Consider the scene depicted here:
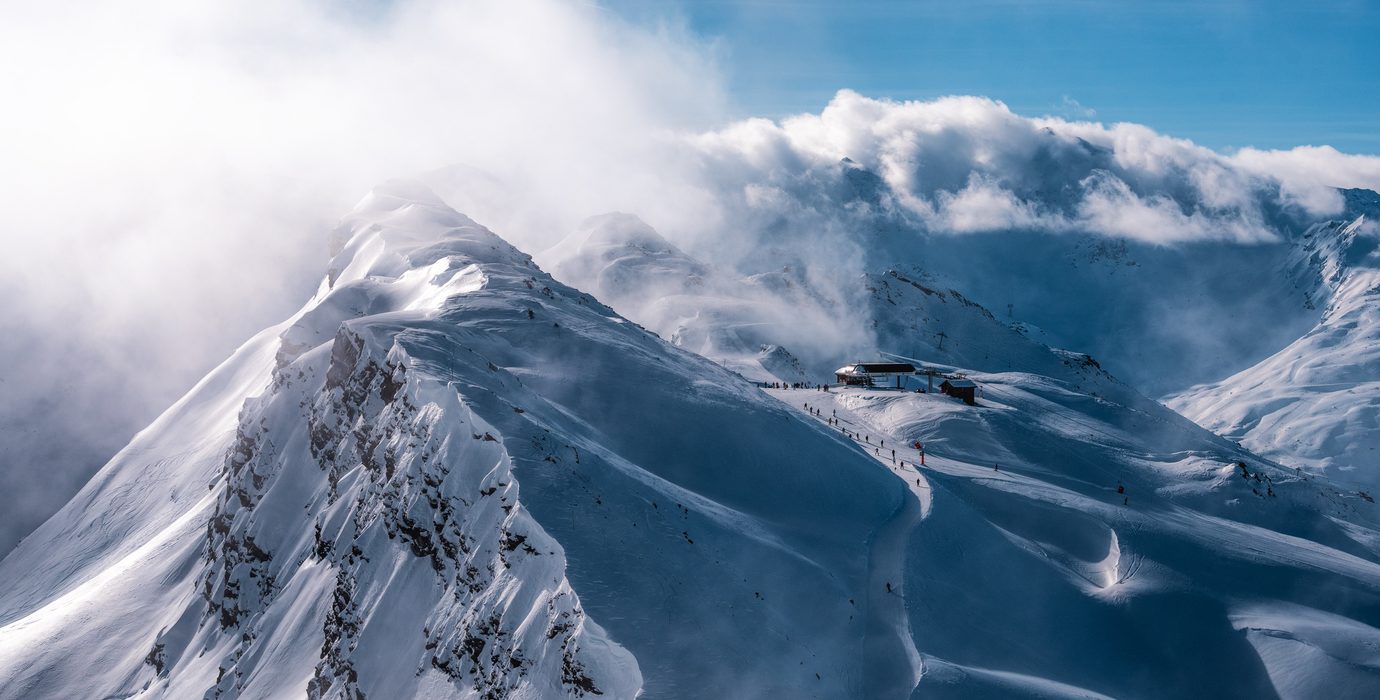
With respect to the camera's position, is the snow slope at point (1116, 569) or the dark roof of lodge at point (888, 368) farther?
the dark roof of lodge at point (888, 368)

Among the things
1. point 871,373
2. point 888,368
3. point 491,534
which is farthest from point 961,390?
point 491,534

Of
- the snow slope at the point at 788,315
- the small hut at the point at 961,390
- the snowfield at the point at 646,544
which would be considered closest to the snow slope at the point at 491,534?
the snowfield at the point at 646,544

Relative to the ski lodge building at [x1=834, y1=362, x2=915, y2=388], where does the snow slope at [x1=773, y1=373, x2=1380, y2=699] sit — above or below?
below

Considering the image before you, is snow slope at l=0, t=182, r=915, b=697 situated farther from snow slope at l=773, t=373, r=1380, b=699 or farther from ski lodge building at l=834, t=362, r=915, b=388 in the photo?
ski lodge building at l=834, t=362, r=915, b=388

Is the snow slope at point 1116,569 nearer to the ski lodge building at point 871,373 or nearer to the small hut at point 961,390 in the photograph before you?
the small hut at point 961,390

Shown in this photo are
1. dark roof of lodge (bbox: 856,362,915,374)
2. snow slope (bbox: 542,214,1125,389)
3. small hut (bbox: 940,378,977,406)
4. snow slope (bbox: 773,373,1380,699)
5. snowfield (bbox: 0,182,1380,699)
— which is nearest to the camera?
snowfield (bbox: 0,182,1380,699)

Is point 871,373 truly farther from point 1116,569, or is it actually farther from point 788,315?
point 1116,569

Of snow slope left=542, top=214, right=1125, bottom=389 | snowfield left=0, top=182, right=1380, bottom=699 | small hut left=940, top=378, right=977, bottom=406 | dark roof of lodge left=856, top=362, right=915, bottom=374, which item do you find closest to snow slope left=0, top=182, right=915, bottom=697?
snowfield left=0, top=182, right=1380, bottom=699
